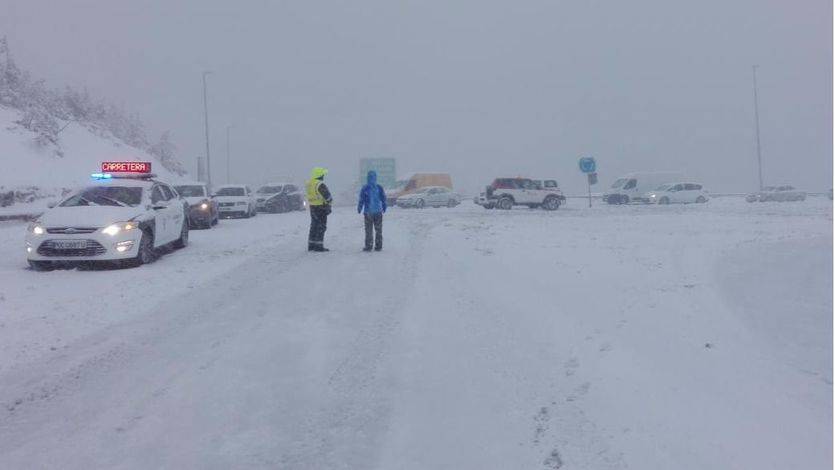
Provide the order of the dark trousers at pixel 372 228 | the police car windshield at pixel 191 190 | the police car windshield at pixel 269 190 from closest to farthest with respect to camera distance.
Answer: the dark trousers at pixel 372 228
the police car windshield at pixel 191 190
the police car windshield at pixel 269 190

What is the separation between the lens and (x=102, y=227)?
1299 centimetres

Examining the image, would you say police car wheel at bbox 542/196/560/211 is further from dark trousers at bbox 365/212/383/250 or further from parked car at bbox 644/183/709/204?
dark trousers at bbox 365/212/383/250

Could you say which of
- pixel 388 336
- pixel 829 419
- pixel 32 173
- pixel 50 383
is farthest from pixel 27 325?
pixel 32 173

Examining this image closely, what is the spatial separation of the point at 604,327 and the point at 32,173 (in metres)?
37.4

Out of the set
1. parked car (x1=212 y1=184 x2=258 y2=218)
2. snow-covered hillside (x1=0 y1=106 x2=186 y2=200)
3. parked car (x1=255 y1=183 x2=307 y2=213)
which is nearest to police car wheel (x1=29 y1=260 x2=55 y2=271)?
parked car (x1=212 y1=184 x2=258 y2=218)

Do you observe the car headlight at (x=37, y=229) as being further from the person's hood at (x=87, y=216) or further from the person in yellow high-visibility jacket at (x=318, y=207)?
the person in yellow high-visibility jacket at (x=318, y=207)

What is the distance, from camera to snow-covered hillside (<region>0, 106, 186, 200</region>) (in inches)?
1491

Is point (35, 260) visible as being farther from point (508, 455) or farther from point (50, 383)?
point (508, 455)

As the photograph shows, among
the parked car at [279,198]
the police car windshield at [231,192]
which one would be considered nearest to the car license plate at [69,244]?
the police car windshield at [231,192]

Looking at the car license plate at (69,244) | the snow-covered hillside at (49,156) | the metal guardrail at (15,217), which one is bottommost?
the car license plate at (69,244)

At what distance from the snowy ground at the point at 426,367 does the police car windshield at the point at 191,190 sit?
14.1m

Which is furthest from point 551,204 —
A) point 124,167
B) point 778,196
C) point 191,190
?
→ point 124,167

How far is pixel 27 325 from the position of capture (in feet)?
27.8

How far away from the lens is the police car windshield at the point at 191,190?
26.2m
